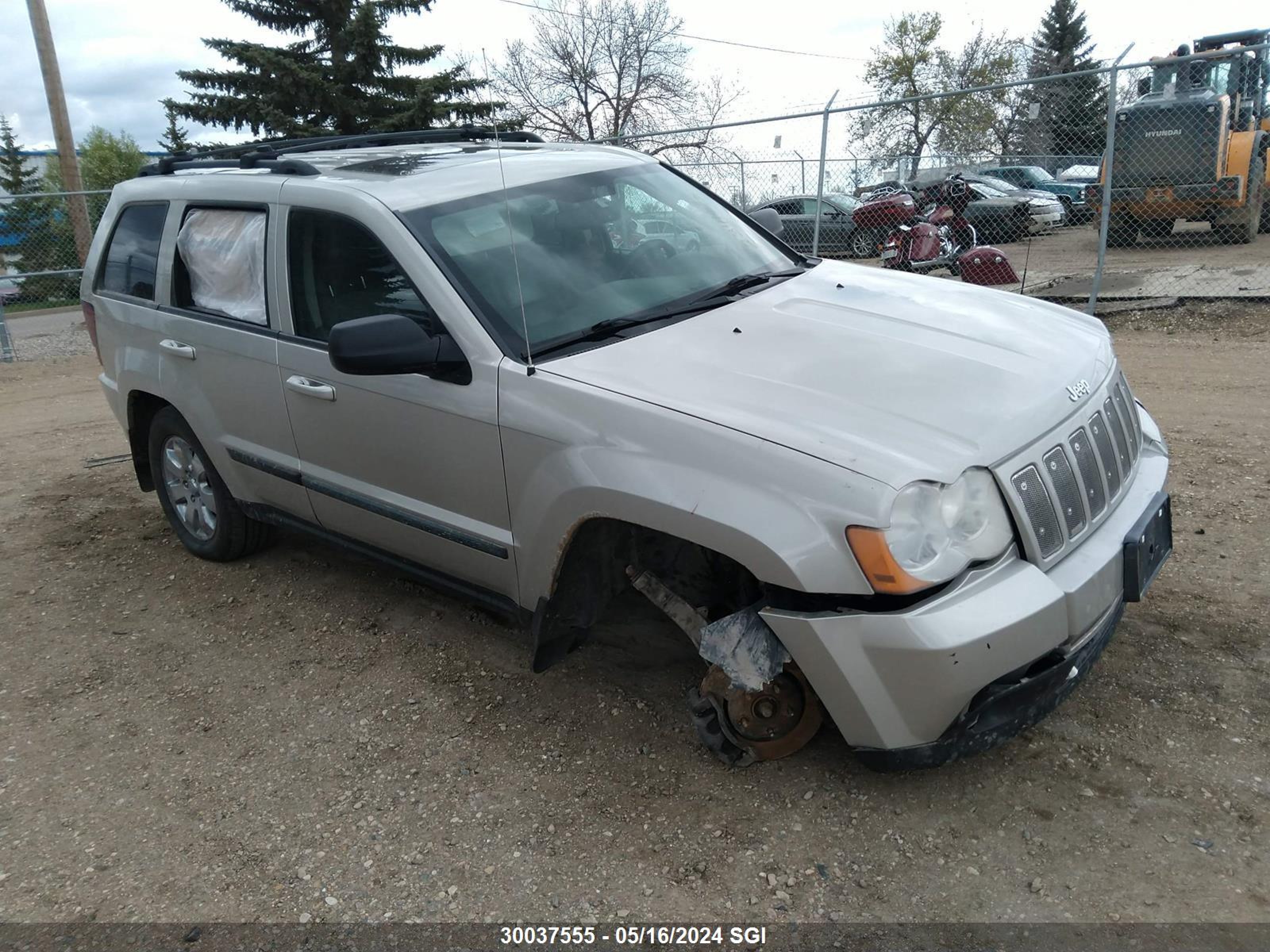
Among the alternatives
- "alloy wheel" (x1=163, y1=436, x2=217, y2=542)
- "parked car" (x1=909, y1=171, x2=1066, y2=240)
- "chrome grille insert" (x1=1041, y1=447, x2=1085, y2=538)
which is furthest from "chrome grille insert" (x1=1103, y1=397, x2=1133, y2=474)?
"parked car" (x1=909, y1=171, x2=1066, y2=240)

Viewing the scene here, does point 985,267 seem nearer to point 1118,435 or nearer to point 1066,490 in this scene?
point 1118,435

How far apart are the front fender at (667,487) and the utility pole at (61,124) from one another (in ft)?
52.0

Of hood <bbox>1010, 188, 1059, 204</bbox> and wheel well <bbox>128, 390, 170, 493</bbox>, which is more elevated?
wheel well <bbox>128, 390, 170, 493</bbox>

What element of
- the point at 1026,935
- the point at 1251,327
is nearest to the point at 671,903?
the point at 1026,935

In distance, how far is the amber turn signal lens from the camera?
2.45 metres

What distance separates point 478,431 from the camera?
322 cm

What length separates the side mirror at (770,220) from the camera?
4.87m

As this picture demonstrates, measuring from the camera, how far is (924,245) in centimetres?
1241

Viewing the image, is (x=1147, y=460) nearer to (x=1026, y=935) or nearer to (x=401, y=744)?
(x=1026, y=935)

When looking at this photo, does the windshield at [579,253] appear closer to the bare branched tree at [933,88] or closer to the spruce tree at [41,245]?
the spruce tree at [41,245]

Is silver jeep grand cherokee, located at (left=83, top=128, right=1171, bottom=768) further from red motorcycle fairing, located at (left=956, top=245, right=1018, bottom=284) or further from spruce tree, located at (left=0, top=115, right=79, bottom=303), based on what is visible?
spruce tree, located at (left=0, top=115, right=79, bottom=303)

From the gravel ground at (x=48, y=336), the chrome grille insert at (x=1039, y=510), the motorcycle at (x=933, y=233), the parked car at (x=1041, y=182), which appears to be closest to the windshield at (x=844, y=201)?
the motorcycle at (x=933, y=233)

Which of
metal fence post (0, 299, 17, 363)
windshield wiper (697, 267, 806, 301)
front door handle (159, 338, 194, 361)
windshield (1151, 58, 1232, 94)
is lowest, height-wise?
metal fence post (0, 299, 17, 363)

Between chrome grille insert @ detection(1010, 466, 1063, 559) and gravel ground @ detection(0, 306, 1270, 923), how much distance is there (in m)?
0.75
